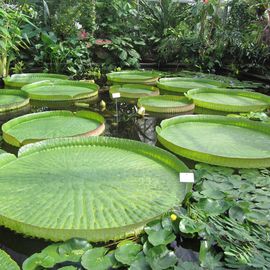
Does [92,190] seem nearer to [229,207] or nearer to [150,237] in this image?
[150,237]

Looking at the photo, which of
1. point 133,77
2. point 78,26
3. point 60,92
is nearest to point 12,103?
point 60,92

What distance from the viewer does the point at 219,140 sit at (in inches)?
116

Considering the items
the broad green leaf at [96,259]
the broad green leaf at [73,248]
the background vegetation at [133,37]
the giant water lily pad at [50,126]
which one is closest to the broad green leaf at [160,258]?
the broad green leaf at [96,259]

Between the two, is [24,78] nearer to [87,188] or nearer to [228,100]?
[228,100]

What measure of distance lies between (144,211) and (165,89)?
135 inches

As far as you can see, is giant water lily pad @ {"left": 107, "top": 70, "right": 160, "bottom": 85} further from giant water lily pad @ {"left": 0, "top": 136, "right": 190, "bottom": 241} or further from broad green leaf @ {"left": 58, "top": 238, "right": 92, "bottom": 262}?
broad green leaf @ {"left": 58, "top": 238, "right": 92, "bottom": 262}

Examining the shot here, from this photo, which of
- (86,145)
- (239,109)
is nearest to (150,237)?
(86,145)

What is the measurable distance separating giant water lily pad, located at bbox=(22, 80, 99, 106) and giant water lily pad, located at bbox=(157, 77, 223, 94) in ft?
3.50

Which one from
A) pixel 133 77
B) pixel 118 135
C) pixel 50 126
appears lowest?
pixel 118 135

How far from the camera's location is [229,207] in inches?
73.5

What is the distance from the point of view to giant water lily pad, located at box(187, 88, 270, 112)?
157 inches

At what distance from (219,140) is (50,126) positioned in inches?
61.5

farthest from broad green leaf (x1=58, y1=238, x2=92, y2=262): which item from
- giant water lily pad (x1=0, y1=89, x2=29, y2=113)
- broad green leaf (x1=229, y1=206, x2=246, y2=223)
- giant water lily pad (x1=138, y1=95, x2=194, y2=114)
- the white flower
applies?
the white flower

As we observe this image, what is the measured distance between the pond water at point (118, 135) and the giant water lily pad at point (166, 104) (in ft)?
0.41
